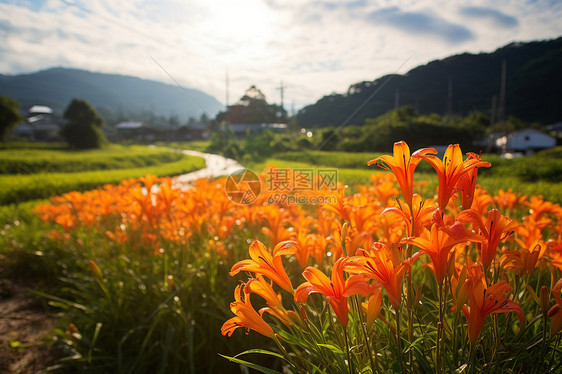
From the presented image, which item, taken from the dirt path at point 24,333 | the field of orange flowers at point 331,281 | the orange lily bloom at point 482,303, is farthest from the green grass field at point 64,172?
the orange lily bloom at point 482,303

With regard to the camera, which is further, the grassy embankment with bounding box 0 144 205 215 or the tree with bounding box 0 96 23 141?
the tree with bounding box 0 96 23 141

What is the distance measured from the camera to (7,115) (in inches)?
852

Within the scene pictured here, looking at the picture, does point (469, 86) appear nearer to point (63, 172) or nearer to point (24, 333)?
point (63, 172)

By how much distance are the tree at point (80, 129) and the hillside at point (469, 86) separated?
27.3 m

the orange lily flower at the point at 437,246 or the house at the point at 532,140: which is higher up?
the house at the point at 532,140

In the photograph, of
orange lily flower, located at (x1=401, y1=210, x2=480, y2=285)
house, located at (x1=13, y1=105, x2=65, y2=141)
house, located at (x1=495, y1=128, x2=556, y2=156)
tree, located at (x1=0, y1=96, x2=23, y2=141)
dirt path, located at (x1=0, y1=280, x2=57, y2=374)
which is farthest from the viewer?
house, located at (x1=13, y1=105, x2=65, y2=141)

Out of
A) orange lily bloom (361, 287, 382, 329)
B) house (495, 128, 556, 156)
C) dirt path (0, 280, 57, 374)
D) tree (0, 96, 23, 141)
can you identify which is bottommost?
dirt path (0, 280, 57, 374)

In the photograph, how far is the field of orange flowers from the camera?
62 cm

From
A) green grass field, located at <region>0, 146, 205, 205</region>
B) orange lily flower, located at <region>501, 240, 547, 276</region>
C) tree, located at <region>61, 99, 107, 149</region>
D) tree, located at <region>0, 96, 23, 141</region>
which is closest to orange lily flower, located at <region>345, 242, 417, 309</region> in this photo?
orange lily flower, located at <region>501, 240, 547, 276</region>

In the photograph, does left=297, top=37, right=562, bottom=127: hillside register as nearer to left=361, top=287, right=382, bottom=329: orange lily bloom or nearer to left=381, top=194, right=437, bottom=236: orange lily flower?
left=381, top=194, right=437, bottom=236: orange lily flower

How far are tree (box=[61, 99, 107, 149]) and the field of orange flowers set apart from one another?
28083 millimetres

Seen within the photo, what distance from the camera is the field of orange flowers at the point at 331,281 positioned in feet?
2.03

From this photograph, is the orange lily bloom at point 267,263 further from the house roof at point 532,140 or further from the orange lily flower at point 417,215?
the house roof at point 532,140

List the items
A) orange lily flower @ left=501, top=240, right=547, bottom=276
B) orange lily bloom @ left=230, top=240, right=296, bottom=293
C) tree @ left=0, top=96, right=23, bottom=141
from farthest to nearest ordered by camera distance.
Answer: tree @ left=0, top=96, right=23, bottom=141
orange lily flower @ left=501, top=240, right=547, bottom=276
orange lily bloom @ left=230, top=240, right=296, bottom=293
